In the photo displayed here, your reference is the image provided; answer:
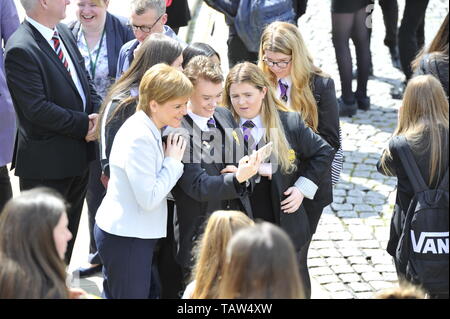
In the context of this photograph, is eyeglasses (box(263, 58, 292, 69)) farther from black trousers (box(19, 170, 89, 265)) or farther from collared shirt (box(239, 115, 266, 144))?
black trousers (box(19, 170, 89, 265))

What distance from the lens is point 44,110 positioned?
199 inches

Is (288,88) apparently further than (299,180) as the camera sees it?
Yes

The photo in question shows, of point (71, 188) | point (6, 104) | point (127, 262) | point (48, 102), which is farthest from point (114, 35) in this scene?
point (127, 262)

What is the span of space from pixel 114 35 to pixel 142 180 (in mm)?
2073

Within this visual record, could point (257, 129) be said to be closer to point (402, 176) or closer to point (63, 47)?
point (402, 176)

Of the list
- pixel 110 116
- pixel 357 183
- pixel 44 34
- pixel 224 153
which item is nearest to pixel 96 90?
pixel 44 34

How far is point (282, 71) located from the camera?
531 centimetres

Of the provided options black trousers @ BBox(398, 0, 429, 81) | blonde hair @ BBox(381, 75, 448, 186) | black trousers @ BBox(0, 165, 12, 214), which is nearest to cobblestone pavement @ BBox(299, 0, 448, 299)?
black trousers @ BBox(398, 0, 429, 81)

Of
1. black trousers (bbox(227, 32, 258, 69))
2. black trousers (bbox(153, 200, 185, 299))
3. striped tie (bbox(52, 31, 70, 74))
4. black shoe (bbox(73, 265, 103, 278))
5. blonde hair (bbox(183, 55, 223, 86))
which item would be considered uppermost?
striped tie (bbox(52, 31, 70, 74))

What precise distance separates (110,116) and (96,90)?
1076 millimetres

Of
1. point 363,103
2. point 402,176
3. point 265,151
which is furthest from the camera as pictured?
point 363,103

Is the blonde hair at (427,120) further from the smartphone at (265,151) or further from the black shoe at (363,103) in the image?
the black shoe at (363,103)

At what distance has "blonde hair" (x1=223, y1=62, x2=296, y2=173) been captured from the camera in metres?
4.77

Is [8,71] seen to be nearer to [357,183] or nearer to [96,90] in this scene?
[96,90]
